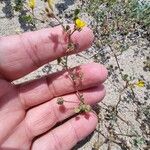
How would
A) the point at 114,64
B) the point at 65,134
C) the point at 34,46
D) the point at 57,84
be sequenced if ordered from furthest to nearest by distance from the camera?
the point at 114,64 → the point at 65,134 → the point at 57,84 → the point at 34,46

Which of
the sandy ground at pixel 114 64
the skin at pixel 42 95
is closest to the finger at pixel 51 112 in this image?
the skin at pixel 42 95

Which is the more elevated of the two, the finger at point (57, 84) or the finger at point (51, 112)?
the finger at point (57, 84)

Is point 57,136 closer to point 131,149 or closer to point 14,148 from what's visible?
point 14,148

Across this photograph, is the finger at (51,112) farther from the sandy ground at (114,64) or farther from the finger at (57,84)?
the sandy ground at (114,64)

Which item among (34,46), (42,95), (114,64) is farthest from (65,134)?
(114,64)

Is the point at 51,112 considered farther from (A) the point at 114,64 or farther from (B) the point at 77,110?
(A) the point at 114,64

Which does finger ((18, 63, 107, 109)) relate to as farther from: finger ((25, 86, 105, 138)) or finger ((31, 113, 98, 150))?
finger ((31, 113, 98, 150))

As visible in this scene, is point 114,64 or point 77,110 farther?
point 114,64
